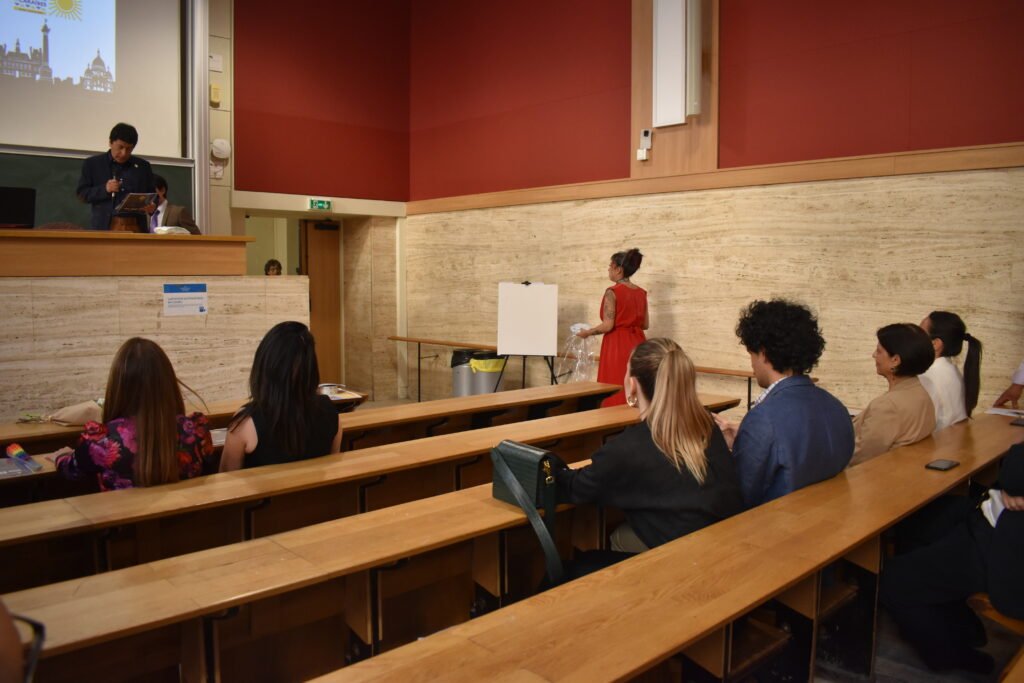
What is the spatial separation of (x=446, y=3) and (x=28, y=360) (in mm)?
6467

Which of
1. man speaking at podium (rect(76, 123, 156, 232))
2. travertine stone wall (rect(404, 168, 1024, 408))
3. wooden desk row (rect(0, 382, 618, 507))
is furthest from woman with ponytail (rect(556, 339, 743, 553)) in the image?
man speaking at podium (rect(76, 123, 156, 232))

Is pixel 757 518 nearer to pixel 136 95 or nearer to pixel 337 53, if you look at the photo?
pixel 136 95

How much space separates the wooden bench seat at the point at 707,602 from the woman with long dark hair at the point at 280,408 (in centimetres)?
146

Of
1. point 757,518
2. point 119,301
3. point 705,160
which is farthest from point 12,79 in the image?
point 757,518

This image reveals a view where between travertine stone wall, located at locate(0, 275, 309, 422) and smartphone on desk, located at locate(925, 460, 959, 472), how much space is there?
4.38 m

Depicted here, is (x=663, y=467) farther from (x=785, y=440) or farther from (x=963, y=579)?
(x=963, y=579)

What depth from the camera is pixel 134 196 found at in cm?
539

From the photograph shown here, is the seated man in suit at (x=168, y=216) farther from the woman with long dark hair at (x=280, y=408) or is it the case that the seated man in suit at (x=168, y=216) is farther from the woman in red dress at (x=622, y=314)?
the woman with long dark hair at (x=280, y=408)

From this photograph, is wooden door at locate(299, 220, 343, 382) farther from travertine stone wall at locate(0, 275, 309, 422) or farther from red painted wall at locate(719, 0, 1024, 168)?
red painted wall at locate(719, 0, 1024, 168)

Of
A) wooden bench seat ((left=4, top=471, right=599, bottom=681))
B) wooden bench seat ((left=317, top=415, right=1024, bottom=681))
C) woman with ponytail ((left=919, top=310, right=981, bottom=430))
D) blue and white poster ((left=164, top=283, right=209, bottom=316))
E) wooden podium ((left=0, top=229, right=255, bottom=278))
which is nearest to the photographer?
wooden bench seat ((left=317, top=415, right=1024, bottom=681))

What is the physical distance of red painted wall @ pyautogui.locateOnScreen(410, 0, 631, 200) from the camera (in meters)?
7.67

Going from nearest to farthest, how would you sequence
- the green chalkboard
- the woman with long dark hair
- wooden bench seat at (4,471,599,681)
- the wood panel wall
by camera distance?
wooden bench seat at (4,471,599,681)
the woman with long dark hair
the wood panel wall
the green chalkboard

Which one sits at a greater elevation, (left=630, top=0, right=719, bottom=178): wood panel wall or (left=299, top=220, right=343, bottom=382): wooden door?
(left=630, top=0, right=719, bottom=178): wood panel wall

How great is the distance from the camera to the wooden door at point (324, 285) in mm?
10117
